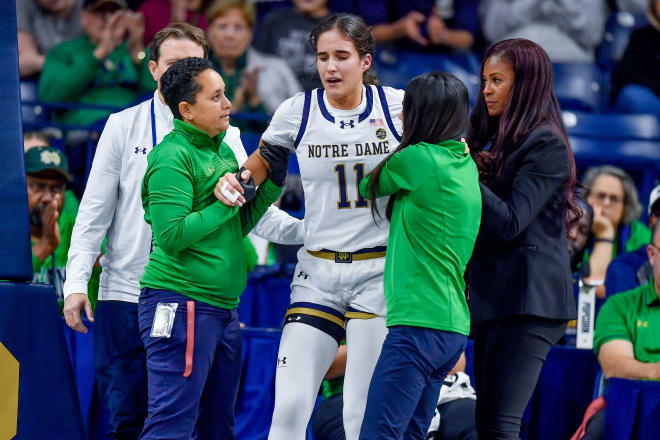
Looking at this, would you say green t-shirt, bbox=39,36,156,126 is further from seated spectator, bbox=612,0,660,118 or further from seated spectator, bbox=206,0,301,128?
seated spectator, bbox=612,0,660,118

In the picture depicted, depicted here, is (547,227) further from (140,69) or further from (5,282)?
(140,69)

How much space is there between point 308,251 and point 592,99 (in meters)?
6.03

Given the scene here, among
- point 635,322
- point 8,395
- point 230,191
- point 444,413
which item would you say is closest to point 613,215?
point 635,322

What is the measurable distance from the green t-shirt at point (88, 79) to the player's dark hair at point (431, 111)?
4.96 meters

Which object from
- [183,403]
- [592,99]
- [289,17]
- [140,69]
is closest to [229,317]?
[183,403]

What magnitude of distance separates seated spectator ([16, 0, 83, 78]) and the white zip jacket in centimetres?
489

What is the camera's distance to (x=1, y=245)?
275cm

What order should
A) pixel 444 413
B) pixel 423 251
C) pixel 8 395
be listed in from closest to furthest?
pixel 8 395 → pixel 423 251 → pixel 444 413

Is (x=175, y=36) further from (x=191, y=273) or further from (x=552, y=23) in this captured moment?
(x=552, y=23)

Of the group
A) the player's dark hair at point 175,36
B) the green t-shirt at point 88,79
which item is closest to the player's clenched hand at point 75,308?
the player's dark hair at point 175,36

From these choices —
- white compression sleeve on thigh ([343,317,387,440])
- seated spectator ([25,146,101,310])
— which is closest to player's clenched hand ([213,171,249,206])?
white compression sleeve on thigh ([343,317,387,440])

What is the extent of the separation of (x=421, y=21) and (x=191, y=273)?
6.06 metres

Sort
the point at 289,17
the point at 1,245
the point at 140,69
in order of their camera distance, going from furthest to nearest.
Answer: the point at 289,17 → the point at 140,69 → the point at 1,245

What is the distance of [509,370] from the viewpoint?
3178 millimetres
